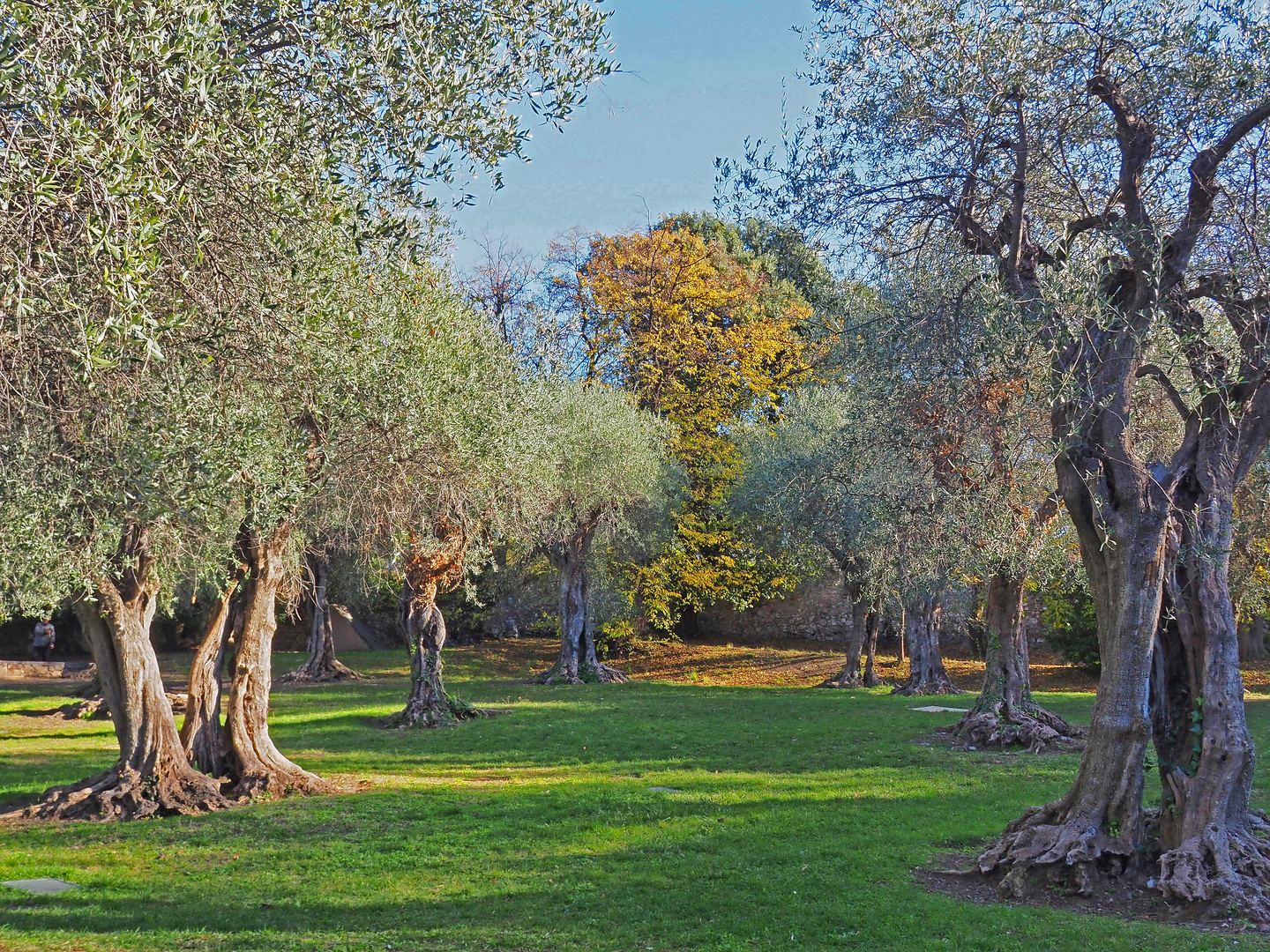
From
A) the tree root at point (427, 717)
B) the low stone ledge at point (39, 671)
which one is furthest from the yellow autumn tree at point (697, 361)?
the low stone ledge at point (39, 671)

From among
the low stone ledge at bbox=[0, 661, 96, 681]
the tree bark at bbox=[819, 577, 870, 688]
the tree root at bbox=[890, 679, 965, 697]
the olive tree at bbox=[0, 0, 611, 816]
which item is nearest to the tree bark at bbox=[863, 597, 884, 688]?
the tree bark at bbox=[819, 577, 870, 688]

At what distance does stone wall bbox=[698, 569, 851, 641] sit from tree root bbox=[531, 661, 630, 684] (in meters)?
8.46

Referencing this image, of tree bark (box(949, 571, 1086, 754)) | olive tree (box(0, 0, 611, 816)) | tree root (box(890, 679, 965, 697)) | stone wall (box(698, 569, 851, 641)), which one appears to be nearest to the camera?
olive tree (box(0, 0, 611, 816))

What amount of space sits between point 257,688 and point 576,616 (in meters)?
14.8

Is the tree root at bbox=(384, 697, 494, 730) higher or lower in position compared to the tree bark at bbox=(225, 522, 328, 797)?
lower

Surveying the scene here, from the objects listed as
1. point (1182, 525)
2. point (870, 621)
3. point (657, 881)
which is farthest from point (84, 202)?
point (870, 621)

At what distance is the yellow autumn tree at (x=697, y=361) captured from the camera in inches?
1209

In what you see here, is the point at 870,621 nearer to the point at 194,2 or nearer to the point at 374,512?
the point at 374,512

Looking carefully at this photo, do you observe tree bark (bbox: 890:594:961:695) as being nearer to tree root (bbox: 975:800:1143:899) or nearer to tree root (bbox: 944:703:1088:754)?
tree root (bbox: 944:703:1088:754)

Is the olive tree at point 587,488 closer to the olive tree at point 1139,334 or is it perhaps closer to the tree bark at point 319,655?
the tree bark at point 319,655

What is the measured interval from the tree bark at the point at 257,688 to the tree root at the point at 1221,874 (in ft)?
31.6

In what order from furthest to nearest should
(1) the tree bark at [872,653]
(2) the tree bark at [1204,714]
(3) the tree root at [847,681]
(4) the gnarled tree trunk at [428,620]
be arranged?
(3) the tree root at [847,681] < (1) the tree bark at [872,653] < (4) the gnarled tree trunk at [428,620] < (2) the tree bark at [1204,714]

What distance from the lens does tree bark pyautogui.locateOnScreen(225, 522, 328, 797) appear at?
1241cm

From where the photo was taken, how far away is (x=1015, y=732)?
15.9 meters
